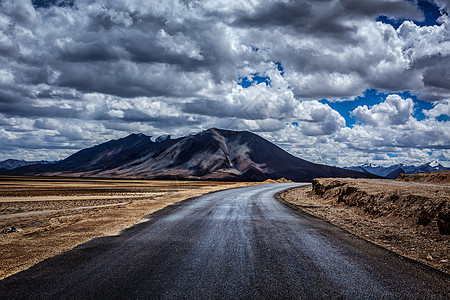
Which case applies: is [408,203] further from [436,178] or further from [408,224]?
[436,178]

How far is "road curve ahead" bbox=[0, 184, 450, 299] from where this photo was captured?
6191 millimetres

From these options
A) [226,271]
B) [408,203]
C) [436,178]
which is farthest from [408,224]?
[436,178]

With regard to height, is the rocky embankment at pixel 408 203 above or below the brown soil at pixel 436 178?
below

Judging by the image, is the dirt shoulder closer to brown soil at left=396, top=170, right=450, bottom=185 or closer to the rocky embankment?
the rocky embankment

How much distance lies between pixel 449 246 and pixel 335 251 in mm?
4268

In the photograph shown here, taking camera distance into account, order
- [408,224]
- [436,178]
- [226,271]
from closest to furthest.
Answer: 1. [226,271]
2. [408,224]
3. [436,178]

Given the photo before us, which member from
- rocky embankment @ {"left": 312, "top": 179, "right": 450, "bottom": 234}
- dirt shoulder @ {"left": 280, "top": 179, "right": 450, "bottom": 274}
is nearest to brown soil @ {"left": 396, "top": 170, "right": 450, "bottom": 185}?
rocky embankment @ {"left": 312, "top": 179, "right": 450, "bottom": 234}

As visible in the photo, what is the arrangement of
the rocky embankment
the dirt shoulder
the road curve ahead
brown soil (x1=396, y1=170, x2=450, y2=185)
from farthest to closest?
1. brown soil (x1=396, y1=170, x2=450, y2=185)
2. the rocky embankment
3. the dirt shoulder
4. the road curve ahead

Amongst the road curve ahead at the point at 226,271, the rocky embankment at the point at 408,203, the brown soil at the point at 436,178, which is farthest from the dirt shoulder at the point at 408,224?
the brown soil at the point at 436,178

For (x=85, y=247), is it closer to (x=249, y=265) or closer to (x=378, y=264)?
(x=249, y=265)

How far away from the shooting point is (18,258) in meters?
9.06

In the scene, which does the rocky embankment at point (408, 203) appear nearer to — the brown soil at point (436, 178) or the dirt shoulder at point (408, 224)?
the dirt shoulder at point (408, 224)

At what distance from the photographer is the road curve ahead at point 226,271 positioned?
619cm

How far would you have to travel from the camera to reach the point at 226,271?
295 inches
